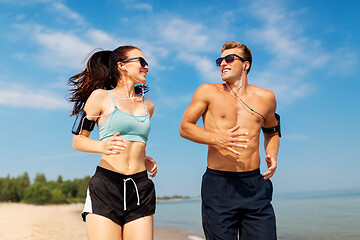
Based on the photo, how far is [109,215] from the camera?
3381 millimetres

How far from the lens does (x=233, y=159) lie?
377 cm

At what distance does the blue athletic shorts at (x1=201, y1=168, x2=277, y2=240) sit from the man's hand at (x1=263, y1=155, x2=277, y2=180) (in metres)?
0.11

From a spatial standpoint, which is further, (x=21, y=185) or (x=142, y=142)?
(x=21, y=185)

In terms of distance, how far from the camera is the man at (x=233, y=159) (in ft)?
12.0

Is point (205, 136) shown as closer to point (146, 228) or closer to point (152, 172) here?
point (152, 172)

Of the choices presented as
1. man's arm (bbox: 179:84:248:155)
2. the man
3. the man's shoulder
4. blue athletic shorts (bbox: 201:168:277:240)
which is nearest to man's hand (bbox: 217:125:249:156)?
man's arm (bbox: 179:84:248:155)

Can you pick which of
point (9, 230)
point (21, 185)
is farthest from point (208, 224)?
point (21, 185)

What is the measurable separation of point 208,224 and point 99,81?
2.00 meters

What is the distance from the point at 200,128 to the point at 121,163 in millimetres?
877

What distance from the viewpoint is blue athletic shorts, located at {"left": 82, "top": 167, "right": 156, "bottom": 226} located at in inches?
135

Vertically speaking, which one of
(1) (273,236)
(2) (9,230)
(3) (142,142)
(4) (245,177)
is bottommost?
(2) (9,230)

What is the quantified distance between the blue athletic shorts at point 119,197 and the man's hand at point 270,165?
4.18 feet

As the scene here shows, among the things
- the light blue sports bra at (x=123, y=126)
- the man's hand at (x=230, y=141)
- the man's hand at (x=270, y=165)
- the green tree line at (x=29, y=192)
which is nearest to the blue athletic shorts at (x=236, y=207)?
the man's hand at (x=270, y=165)

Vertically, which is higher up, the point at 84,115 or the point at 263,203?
the point at 84,115
